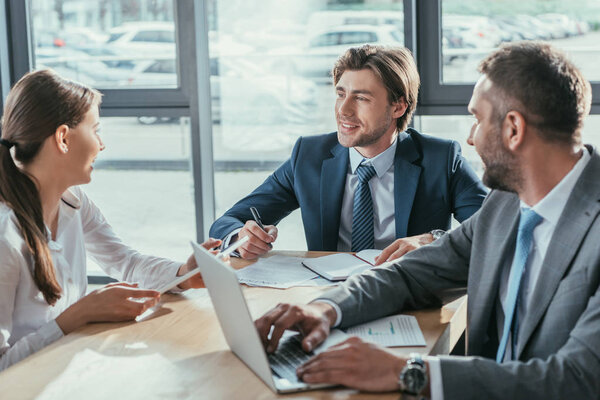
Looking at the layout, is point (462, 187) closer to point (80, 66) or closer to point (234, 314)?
point (234, 314)

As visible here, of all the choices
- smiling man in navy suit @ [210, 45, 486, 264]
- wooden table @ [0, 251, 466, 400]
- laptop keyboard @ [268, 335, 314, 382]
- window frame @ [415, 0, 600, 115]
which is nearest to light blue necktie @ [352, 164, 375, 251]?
smiling man in navy suit @ [210, 45, 486, 264]

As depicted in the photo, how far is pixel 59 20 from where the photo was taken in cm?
398

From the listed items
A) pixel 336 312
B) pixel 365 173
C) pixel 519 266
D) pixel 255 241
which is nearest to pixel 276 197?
pixel 365 173

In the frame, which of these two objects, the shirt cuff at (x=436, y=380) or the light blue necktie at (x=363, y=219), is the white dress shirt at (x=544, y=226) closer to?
the shirt cuff at (x=436, y=380)

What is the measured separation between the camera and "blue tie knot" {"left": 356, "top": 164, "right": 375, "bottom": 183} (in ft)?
8.18

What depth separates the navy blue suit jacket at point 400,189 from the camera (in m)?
2.46

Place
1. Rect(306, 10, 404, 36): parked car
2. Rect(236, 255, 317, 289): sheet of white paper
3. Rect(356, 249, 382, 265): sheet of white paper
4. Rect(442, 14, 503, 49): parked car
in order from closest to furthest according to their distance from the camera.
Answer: Rect(236, 255, 317, 289): sheet of white paper < Rect(356, 249, 382, 265): sheet of white paper < Rect(442, 14, 503, 49): parked car < Rect(306, 10, 404, 36): parked car

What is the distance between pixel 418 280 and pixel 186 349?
59 centimetres

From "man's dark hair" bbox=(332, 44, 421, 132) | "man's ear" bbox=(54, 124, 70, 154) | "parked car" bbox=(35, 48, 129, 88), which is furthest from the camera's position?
"parked car" bbox=(35, 48, 129, 88)

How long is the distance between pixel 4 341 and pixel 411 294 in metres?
0.92

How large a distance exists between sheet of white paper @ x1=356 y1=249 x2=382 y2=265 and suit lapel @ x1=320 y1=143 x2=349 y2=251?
25 centimetres

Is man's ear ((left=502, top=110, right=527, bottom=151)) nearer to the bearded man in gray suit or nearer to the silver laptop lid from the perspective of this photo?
the bearded man in gray suit

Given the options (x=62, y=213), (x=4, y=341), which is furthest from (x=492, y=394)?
(x=62, y=213)

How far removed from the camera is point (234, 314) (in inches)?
53.3
